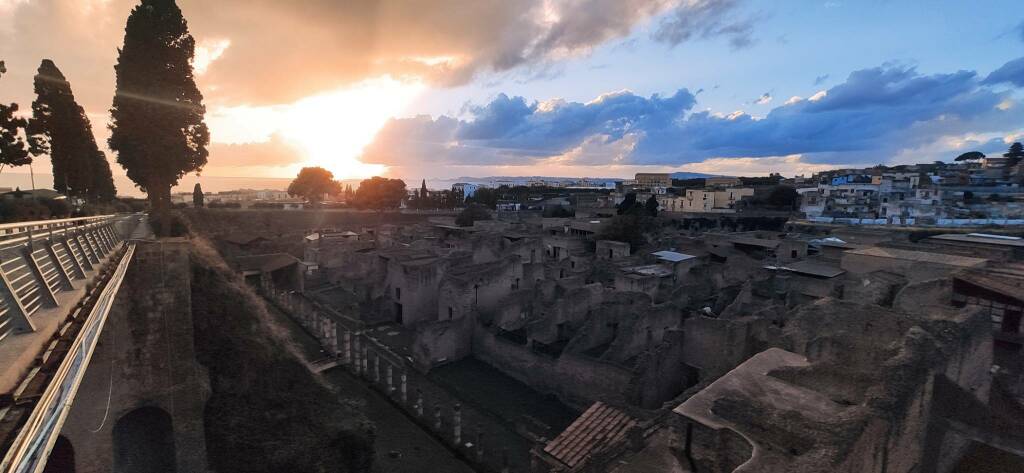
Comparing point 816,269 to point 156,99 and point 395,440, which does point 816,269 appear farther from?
point 156,99

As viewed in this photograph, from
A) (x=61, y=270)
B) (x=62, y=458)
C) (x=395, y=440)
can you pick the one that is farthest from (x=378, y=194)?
(x=61, y=270)

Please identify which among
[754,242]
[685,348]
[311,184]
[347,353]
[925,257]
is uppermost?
[311,184]

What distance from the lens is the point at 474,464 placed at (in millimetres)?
11758

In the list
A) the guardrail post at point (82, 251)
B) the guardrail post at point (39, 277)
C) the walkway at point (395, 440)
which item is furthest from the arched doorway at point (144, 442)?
the guardrail post at point (39, 277)

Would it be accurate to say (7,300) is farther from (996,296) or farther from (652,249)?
(652,249)

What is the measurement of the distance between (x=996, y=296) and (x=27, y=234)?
24.3 meters

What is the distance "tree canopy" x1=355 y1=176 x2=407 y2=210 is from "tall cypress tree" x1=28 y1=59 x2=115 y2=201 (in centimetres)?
4428

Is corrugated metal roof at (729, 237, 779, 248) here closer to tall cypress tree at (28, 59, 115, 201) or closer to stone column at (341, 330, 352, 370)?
stone column at (341, 330, 352, 370)

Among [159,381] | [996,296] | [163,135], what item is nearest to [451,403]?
[159,381]

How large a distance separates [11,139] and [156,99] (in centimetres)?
500

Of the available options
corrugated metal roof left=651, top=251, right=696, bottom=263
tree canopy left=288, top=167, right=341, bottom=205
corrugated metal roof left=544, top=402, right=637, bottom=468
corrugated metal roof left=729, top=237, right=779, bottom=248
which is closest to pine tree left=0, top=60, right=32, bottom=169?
corrugated metal roof left=544, top=402, right=637, bottom=468

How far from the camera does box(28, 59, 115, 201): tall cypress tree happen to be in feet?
65.7

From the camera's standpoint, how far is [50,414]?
3.56 meters

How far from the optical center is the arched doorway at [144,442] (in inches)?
406
